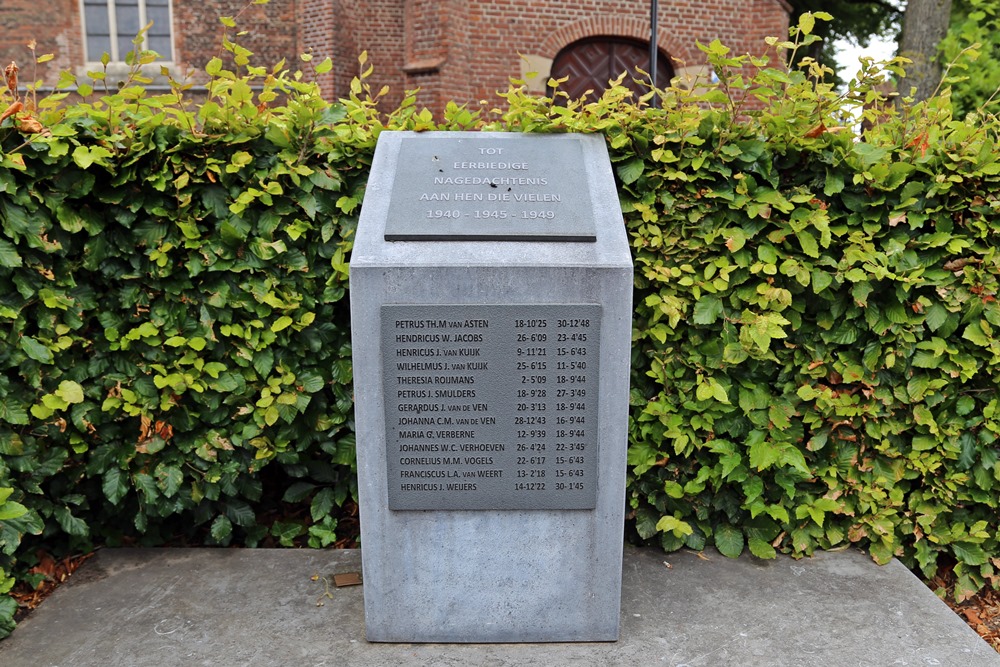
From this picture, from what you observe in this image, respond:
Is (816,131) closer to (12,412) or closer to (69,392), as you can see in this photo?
(69,392)

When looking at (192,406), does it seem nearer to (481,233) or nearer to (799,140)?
(481,233)

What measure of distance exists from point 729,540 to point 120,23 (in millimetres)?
18049

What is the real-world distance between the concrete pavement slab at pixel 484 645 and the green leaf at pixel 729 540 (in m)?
0.05

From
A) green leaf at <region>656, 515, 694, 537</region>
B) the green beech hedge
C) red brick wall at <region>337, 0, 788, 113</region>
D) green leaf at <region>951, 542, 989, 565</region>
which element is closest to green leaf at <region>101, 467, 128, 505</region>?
the green beech hedge

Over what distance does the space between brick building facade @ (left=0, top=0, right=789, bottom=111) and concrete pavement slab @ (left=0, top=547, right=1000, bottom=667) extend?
11916 mm

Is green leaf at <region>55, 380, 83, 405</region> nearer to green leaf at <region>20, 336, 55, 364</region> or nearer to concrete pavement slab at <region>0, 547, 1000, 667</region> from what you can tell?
green leaf at <region>20, 336, 55, 364</region>

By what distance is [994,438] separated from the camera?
361cm

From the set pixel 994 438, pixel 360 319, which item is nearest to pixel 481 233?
pixel 360 319

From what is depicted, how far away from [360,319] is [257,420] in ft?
3.70

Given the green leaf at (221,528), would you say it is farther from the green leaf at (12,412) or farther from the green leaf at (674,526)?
the green leaf at (674,526)

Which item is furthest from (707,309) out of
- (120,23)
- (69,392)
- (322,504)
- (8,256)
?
(120,23)

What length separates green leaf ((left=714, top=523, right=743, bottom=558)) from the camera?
3.76 metres

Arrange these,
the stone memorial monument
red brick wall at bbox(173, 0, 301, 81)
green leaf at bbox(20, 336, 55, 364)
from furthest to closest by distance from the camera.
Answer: red brick wall at bbox(173, 0, 301, 81), green leaf at bbox(20, 336, 55, 364), the stone memorial monument

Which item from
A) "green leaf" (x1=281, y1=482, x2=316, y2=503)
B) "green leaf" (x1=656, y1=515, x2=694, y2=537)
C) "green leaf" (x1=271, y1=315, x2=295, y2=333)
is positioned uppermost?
"green leaf" (x1=271, y1=315, x2=295, y2=333)
